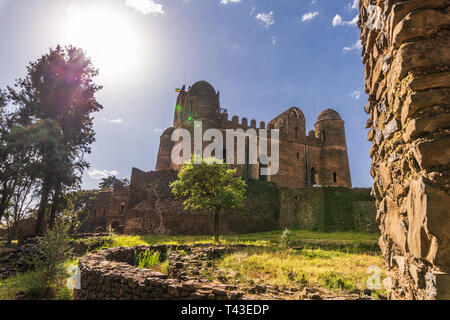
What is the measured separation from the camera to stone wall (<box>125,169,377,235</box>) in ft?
63.0

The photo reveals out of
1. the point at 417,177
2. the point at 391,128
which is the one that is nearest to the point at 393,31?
the point at 391,128

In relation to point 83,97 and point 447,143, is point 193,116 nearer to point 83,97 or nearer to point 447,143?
point 83,97

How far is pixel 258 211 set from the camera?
2144cm

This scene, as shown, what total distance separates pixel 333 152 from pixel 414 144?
1342 inches

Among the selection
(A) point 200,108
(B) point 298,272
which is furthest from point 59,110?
(B) point 298,272

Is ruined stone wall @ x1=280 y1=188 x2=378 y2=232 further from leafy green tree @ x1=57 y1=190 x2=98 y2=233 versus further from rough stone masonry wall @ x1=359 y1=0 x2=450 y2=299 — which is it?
rough stone masonry wall @ x1=359 y1=0 x2=450 y2=299

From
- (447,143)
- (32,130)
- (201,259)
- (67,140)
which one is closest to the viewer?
(447,143)

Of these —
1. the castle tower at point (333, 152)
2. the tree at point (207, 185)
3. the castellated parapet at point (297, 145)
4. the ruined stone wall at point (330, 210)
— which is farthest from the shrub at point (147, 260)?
the castle tower at point (333, 152)

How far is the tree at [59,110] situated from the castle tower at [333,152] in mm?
28134

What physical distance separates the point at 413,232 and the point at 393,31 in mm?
2081

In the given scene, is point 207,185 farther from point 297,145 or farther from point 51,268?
point 297,145

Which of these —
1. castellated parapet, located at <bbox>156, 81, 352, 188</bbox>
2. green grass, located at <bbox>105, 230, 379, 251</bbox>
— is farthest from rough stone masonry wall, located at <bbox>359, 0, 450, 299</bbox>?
castellated parapet, located at <bbox>156, 81, 352, 188</bbox>
